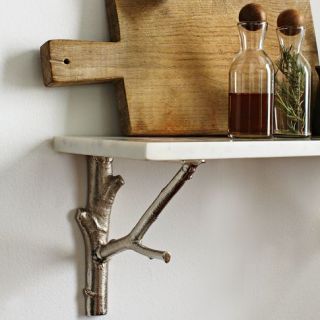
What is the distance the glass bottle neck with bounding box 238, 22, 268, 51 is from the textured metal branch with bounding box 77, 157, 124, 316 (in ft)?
0.85

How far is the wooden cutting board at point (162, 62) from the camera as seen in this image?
1.03 m

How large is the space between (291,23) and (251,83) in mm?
118

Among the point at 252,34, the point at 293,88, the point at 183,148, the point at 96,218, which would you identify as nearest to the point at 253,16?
the point at 252,34

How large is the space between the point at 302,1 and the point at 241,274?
0.47 meters

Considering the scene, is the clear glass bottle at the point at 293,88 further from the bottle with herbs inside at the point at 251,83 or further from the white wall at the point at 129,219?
the white wall at the point at 129,219

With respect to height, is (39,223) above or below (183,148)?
below

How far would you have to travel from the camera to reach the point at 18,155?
1029 mm

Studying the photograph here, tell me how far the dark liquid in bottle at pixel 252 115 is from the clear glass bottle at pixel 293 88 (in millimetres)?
62

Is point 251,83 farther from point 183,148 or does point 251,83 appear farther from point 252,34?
point 183,148

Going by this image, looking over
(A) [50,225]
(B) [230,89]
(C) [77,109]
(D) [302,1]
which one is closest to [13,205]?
(A) [50,225]

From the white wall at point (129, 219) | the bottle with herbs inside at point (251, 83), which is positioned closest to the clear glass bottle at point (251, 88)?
the bottle with herbs inside at point (251, 83)

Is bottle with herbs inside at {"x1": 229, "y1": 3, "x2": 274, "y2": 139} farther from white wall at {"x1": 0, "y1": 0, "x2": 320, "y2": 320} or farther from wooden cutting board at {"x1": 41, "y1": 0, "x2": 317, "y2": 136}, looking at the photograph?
white wall at {"x1": 0, "y1": 0, "x2": 320, "y2": 320}

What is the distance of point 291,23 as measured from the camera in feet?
3.52

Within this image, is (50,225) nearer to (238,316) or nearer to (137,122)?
(137,122)
